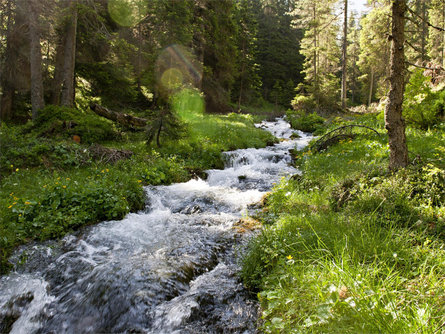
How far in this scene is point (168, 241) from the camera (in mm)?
5102

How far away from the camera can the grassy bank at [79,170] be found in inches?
208

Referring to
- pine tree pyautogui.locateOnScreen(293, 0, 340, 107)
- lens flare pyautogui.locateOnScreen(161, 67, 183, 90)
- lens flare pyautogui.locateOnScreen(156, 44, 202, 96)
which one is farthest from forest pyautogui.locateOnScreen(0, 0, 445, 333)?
pine tree pyautogui.locateOnScreen(293, 0, 340, 107)

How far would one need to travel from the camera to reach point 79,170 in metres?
7.74

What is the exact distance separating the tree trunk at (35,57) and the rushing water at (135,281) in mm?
8785

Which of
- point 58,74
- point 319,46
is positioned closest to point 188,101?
point 58,74

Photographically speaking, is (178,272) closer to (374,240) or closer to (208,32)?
(374,240)

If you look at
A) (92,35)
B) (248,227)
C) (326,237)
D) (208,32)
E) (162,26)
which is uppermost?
(208,32)

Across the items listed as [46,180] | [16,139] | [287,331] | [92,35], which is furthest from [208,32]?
[287,331]

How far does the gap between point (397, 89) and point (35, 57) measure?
12.7m

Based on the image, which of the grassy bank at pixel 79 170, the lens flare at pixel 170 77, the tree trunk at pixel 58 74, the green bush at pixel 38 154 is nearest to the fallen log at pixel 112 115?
the grassy bank at pixel 79 170

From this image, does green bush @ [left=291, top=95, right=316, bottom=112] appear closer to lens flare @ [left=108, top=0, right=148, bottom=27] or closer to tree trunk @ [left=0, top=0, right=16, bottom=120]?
lens flare @ [left=108, top=0, right=148, bottom=27]

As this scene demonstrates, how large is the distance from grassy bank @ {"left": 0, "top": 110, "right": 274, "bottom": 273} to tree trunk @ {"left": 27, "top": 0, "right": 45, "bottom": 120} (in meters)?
1.41

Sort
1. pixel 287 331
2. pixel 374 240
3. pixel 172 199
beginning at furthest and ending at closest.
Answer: pixel 172 199, pixel 374 240, pixel 287 331

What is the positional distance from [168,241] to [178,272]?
1038 millimetres
